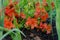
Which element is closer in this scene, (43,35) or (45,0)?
(45,0)

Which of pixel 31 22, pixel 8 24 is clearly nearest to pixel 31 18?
pixel 31 22

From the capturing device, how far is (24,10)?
225 cm

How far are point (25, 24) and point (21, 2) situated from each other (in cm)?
29

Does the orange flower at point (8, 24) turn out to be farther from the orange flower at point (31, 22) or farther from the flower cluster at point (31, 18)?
the orange flower at point (31, 22)

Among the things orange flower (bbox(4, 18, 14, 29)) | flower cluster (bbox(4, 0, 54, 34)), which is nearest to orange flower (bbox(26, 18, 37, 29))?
flower cluster (bbox(4, 0, 54, 34))

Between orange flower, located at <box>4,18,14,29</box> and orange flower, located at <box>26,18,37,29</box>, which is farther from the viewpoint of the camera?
orange flower, located at <box>26,18,37,29</box>

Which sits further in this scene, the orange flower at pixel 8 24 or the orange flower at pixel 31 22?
the orange flower at pixel 31 22

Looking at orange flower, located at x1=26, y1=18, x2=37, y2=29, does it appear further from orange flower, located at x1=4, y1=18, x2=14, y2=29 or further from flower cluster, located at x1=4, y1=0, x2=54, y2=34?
orange flower, located at x1=4, y1=18, x2=14, y2=29

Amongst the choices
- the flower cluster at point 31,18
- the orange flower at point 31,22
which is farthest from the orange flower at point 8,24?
the orange flower at point 31,22

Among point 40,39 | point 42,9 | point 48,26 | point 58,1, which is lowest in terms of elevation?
point 40,39

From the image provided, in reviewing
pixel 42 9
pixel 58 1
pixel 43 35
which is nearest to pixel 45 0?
pixel 42 9

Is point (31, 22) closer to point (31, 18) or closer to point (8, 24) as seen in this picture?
point (31, 18)

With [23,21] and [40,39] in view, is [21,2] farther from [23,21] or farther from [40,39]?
[40,39]

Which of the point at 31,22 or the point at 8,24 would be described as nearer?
the point at 8,24
